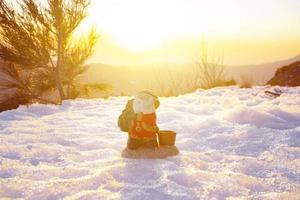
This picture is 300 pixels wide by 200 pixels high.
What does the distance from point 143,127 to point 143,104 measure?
0.77 ft

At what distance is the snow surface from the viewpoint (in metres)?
2.79

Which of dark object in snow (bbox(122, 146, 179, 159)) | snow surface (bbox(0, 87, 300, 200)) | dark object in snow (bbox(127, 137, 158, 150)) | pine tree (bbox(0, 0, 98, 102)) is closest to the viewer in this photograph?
snow surface (bbox(0, 87, 300, 200))

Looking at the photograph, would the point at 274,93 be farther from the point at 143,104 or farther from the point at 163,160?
the point at 163,160

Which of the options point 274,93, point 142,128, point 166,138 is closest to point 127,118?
point 142,128

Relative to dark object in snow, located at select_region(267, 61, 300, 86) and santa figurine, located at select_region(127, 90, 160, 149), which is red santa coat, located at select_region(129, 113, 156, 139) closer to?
santa figurine, located at select_region(127, 90, 160, 149)

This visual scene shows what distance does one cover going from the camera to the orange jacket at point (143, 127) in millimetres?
3828

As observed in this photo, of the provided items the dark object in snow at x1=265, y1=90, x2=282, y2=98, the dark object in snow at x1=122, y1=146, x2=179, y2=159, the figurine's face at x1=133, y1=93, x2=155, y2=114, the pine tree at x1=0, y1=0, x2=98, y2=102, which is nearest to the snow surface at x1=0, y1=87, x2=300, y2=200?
the dark object in snow at x1=122, y1=146, x2=179, y2=159

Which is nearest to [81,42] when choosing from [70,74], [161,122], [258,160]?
[70,74]

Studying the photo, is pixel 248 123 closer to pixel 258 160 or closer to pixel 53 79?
pixel 258 160

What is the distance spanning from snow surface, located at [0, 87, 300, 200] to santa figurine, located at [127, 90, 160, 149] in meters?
0.24

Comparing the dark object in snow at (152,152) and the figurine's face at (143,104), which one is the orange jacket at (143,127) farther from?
the dark object in snow at (152,152)

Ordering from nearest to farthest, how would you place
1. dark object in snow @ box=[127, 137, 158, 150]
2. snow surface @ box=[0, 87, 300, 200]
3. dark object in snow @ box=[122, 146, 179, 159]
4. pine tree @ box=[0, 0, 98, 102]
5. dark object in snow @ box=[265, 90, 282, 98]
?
1. snow surface @ box=[0, 87, 300, 200]
2. dark object in snow @ box=[122, 146, 179, 159]
3. dark object in snow @ box=[127, 137, 158, 150]
4. dark object in snow @ box=[265, 90, 282, 98]
5. pine tree @ box=[0, 0, 98, 102]

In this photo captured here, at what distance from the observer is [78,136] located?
475cm

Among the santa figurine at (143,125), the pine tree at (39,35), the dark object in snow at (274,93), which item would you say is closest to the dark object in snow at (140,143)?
the santa figurine at (143,125)
